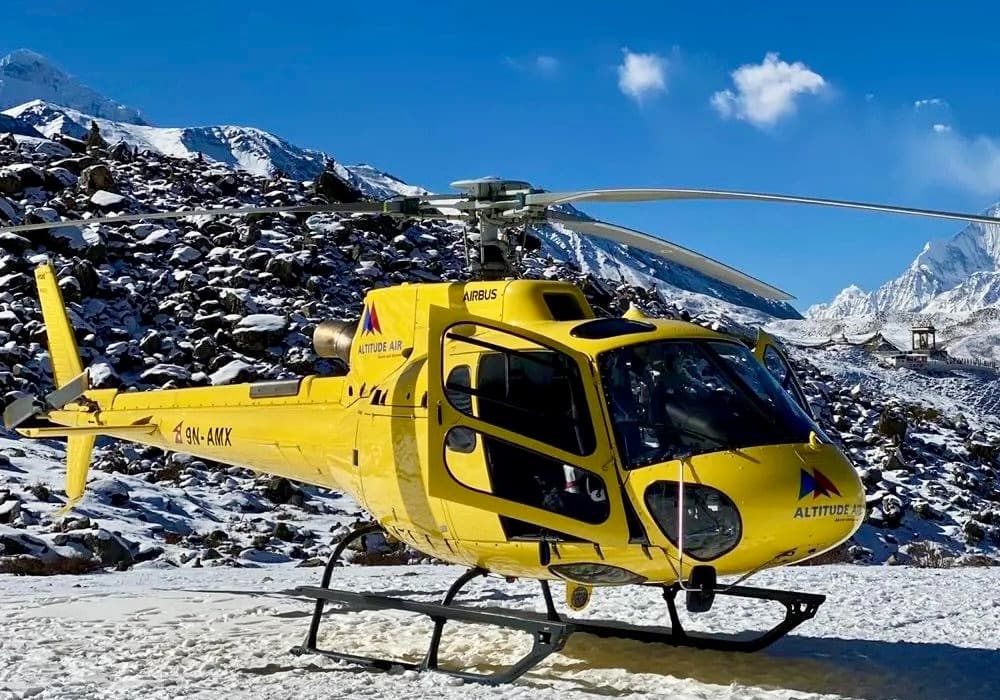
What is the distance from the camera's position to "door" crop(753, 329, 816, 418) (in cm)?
687

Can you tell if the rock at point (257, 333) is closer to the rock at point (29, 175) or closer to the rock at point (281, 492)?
the rock at point (281, 492)

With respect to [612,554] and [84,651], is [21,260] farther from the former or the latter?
[612,554]

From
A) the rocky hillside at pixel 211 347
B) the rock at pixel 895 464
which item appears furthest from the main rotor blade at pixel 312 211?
the rock at pixel 895 464

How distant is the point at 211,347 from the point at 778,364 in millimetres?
19025

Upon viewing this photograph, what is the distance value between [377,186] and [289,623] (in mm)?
116042

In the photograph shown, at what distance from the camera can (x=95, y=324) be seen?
24.4m

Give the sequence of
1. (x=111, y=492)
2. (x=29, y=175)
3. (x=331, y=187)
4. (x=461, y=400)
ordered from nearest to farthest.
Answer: (x=461, y=400), (x=111, y=492), (x=29, y=175), (x=331, y=187)

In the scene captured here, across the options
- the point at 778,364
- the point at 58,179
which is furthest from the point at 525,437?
the point at 58,179

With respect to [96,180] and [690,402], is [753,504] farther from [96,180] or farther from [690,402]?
[96,180]

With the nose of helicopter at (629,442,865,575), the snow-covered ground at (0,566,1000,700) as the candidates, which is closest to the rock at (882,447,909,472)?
the snow-covered ground at (0,566,1000,700)

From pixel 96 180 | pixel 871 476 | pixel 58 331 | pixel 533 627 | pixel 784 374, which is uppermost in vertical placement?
pixel 96 180

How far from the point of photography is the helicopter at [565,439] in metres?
5.66

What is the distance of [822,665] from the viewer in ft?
22.3

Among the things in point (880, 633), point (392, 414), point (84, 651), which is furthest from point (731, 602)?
point (84, 651)
